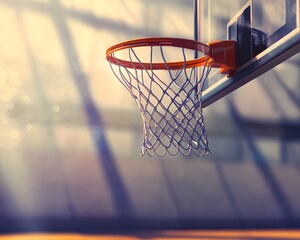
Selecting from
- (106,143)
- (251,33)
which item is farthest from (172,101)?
(106,143)

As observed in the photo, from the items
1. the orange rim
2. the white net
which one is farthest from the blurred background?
the orange rim

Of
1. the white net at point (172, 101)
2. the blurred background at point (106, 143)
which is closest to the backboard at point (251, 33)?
the white net at point (172, 101)

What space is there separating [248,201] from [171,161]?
3.34 feet

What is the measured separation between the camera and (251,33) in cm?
236

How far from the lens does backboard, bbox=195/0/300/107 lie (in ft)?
6.30

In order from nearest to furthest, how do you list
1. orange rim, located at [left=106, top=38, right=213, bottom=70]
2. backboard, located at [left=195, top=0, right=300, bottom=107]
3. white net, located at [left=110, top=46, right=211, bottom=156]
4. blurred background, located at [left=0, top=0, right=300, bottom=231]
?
backboard, located at [left=195, top=0, right=300, bottom=107] → orange rim, located at [left=106, top=38, right=213, bottom=70] → white net, located at [left=110, top=46, right=211, bottom=156] → blurred background, located at [left=0, top=0, right=300, bottom=231]

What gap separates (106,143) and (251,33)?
2.84 meters

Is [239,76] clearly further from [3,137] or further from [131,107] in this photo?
[3,137]

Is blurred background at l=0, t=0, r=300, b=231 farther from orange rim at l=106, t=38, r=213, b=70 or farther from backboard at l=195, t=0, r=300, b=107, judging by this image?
orange rim at l=106, t=38, r=213, b=70

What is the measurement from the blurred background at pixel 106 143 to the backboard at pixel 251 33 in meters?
2.06

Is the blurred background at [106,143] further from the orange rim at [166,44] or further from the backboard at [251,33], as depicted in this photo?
the orange rim at [166,44]

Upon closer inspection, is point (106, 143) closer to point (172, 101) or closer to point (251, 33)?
point (172, 101)

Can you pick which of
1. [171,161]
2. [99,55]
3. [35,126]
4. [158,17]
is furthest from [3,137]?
[158,17]

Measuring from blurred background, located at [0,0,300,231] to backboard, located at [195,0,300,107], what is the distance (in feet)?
6.77
